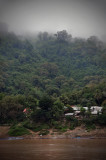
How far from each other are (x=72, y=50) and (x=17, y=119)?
65.9m

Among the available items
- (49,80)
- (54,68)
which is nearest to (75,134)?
(49,80)

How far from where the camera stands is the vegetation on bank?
4344 centimetres

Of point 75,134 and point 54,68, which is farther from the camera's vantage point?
point 54,68

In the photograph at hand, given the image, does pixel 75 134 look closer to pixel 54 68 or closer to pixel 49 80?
pixel 49 80

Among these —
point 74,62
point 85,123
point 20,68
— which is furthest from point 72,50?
point 85,123

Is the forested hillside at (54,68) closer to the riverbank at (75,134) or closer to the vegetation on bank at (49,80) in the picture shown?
the vegetation on bank at (49,80)

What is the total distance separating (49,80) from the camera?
8038cm

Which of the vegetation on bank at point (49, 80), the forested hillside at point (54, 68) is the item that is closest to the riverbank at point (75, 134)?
the vegetation on bank at point (49, 80)

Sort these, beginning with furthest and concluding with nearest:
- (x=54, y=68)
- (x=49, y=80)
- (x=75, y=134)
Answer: (x=54, y=68) < (x=49, y=80) < (x=75, y=134)

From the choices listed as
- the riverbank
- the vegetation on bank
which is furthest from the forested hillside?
the riverbank

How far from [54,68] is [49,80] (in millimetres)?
10743

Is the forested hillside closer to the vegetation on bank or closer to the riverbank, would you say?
the vegetation on bank

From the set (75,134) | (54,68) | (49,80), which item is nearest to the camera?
(75,134)

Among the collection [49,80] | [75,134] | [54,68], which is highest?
[54,68]
